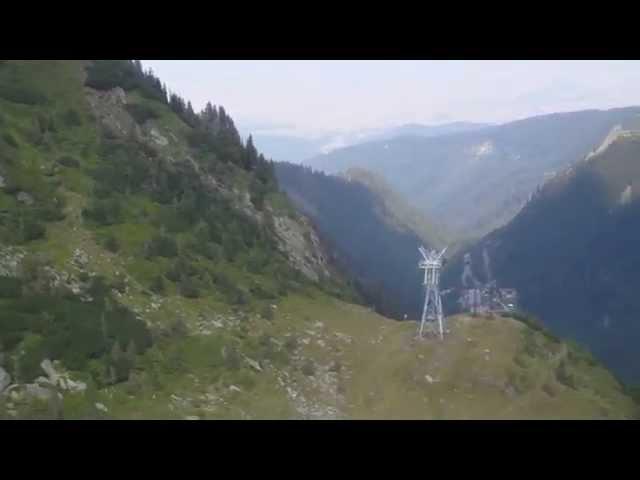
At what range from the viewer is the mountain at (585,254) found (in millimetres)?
142750

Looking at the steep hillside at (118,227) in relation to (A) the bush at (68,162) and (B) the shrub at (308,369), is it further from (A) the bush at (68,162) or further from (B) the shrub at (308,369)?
(B) the shrub at (308,369)

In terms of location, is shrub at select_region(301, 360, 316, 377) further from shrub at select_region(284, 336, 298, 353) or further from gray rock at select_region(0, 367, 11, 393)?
gray rock at select_region(0, 367, 11, 393)

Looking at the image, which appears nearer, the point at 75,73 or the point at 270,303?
the point at 270,303

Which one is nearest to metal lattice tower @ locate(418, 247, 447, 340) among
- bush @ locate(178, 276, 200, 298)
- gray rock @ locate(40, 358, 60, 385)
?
bush @ locate(178, 276, 200, 298)

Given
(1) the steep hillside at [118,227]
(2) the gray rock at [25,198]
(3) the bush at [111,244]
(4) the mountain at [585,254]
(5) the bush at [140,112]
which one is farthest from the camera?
(4) the mountain at [585,254]

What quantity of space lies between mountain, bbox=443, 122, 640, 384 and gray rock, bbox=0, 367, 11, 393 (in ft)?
380

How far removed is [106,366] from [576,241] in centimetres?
16794

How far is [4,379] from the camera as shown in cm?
1892

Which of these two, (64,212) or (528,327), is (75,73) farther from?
(528,327)

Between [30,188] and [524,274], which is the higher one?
[30,188]

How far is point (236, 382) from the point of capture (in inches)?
965

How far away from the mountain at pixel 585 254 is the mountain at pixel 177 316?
322 feet

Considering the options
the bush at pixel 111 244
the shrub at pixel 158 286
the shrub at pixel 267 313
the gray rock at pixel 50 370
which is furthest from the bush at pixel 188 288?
the gray rock at pixel 50 370

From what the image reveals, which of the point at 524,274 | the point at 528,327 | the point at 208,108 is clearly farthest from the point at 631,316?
the point at 528,327
